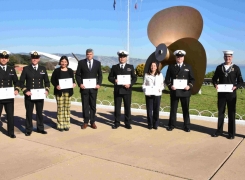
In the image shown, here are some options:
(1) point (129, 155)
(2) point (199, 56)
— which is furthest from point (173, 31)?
(1) point (129, 155)

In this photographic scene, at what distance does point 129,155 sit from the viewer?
3.79 m

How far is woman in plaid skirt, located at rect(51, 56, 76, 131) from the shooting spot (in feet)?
16.4

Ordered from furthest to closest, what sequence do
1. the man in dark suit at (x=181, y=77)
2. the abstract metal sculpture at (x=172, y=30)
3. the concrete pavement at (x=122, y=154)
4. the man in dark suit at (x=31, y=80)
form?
the abstract metal sculpture at (x=172, y=30)
the man in dark suit at (x=181, y=77)
the man in dark suit at (x=31, y=80)
the concrete pavement at (x=122, y=154)

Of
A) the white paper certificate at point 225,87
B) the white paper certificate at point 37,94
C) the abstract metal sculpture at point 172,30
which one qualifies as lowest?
the white paper certificate at point 37,94

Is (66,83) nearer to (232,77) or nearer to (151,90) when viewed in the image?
(151,90)

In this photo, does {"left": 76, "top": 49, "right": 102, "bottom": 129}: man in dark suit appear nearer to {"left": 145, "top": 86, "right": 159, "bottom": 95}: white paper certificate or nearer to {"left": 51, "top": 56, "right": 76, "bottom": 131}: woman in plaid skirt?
{"left": 51, "top": 56, "right": 76, "bottom": 131}: woman in plaid skirt

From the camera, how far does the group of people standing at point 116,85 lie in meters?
4.65

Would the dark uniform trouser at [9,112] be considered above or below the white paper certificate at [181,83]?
below

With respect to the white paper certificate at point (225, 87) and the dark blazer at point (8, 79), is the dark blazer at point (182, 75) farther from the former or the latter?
the dark blazer at point (8, 79)

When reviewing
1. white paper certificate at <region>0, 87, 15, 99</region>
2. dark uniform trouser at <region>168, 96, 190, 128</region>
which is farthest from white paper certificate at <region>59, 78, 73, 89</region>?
→ dark uniform trouser at <region>168, 96, 190, 128</region>

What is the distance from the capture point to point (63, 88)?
503 cm

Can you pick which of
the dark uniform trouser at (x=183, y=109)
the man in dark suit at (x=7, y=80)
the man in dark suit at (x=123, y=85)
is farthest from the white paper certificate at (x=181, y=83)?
the man in dark suit at (x=7, y=80)

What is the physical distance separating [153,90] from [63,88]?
A: 171 cm

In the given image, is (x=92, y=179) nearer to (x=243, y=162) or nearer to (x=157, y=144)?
(x=157, y=144)
